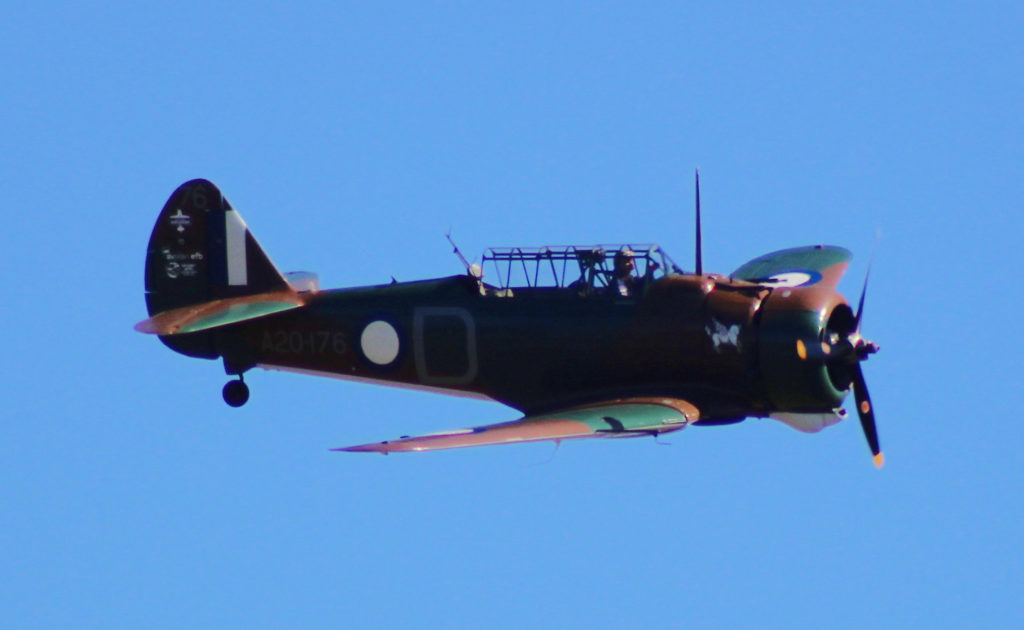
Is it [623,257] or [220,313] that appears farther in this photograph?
[220,313]

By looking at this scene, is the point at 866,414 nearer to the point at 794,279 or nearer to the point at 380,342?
the point at 794,279

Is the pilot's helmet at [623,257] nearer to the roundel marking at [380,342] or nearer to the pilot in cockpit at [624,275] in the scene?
the pilot in cockpit at [624,275]

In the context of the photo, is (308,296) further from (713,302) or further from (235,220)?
(713,302)

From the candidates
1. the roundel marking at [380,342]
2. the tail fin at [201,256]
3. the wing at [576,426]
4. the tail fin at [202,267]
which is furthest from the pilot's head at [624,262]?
the tail fin at [201,256]

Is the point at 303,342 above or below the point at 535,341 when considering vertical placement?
below

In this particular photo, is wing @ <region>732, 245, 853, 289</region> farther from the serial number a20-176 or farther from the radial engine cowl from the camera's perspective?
the serial number a20-176

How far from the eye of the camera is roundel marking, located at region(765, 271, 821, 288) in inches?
797

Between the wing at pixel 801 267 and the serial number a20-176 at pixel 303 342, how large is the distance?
4.28m

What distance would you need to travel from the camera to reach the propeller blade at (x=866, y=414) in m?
18.6

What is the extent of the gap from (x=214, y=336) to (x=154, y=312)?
786mm

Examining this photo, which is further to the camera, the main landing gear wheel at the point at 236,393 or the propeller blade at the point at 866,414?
the main landing gear wheel at the point at 236,393

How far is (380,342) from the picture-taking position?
795 inches

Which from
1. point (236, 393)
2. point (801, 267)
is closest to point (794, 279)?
point (801, 267)

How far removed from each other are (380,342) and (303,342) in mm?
972
